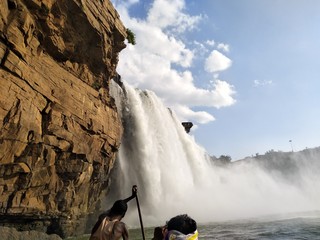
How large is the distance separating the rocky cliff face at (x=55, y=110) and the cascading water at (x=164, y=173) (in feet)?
25.6

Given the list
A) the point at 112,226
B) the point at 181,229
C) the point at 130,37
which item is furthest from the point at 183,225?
the point at 130,37

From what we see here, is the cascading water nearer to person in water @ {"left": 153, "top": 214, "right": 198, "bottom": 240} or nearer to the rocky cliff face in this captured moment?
the rocky cliff face

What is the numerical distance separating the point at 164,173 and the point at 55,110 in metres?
17.6

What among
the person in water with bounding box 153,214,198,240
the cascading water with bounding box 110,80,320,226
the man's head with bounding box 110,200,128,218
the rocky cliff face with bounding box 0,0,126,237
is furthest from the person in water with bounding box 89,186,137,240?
the cascading water with bounding box 110,80,320,226

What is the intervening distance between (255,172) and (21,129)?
53.9m

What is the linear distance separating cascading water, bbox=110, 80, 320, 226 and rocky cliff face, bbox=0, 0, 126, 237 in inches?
307

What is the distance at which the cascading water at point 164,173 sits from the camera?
96.0ft

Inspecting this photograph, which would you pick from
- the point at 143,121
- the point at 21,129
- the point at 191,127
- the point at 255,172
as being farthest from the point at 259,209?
the point at 21,129

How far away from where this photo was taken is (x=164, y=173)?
104ft

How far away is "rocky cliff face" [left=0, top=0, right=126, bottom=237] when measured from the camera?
13797mm

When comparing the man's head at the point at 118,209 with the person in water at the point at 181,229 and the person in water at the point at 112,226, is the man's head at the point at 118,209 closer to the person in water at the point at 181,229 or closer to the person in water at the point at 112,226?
the person in water at the point at 112,226

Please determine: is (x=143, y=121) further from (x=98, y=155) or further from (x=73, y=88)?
(x=73, y=88)

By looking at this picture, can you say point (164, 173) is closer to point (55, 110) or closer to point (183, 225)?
point (55, 110)

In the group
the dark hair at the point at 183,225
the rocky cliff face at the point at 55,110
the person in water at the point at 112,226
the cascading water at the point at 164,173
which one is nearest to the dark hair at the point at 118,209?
the person in water at the point at 112,226
